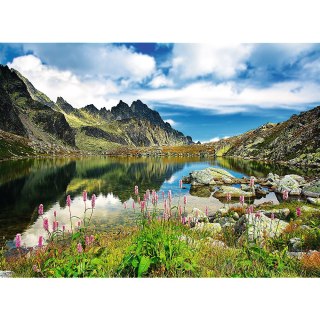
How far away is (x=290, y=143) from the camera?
84125 mm

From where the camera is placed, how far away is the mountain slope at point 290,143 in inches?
2744

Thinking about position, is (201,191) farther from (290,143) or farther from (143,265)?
(290,143)

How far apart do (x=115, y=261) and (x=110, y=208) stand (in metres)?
13.1

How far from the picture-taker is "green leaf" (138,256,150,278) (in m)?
4.62

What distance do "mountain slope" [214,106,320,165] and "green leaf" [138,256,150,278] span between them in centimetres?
6207

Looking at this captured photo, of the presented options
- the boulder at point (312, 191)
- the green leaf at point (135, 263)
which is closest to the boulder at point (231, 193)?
the boulder at point (312, 191)

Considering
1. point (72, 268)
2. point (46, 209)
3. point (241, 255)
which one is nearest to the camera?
point (72, 268)

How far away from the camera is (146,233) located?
576cm

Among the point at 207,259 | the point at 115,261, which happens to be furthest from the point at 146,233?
the point at 207,259

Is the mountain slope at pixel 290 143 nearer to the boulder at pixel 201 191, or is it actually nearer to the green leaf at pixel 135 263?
the boulder at pixel 201 191

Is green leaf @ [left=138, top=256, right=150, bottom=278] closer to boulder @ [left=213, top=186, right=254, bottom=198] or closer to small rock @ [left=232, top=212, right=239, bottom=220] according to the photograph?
small rock @ [left=232, top=212, right=239, bottom=220]

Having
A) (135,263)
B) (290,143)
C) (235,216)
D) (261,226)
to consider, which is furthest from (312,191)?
(290,143)

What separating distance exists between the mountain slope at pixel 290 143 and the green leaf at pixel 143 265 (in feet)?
204

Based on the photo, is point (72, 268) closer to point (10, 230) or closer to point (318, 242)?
point (318, 242)
